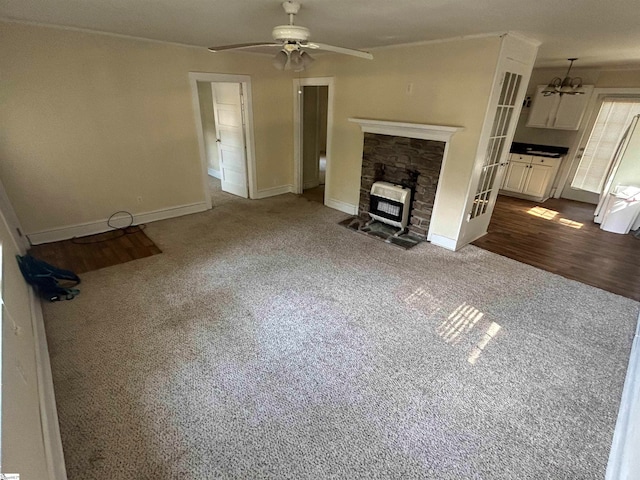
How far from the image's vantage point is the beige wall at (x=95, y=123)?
3.17 meters

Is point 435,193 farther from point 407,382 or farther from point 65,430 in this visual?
point 65,430

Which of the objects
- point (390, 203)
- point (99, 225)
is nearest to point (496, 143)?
point (390, 203)

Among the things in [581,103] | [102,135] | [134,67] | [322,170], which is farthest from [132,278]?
[581,103]

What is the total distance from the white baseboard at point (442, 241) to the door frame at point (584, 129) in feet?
13.2

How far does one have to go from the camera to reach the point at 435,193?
3.90 meters

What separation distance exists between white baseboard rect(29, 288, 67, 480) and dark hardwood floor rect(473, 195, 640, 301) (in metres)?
4.36

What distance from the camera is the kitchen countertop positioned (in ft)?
19.0

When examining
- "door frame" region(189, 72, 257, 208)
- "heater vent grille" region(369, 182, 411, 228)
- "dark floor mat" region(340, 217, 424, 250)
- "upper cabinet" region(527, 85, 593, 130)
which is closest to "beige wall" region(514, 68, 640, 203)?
"upper cabinet" region(527, 85, 593, 130)

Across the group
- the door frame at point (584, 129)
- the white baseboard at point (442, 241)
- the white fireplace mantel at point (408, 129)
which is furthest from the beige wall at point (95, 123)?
the door frame at point (584, 129)

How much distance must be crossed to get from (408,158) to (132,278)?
3574mm

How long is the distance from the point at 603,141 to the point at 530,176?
1316 millimetres

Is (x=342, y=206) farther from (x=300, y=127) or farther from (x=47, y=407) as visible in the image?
(x=47, y=407)

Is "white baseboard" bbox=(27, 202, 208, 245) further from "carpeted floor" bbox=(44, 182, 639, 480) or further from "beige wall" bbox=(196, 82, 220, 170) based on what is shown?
Result: "beige wall" bbox=(196, 82, 220, 170)

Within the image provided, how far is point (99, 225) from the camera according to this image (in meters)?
3.98
